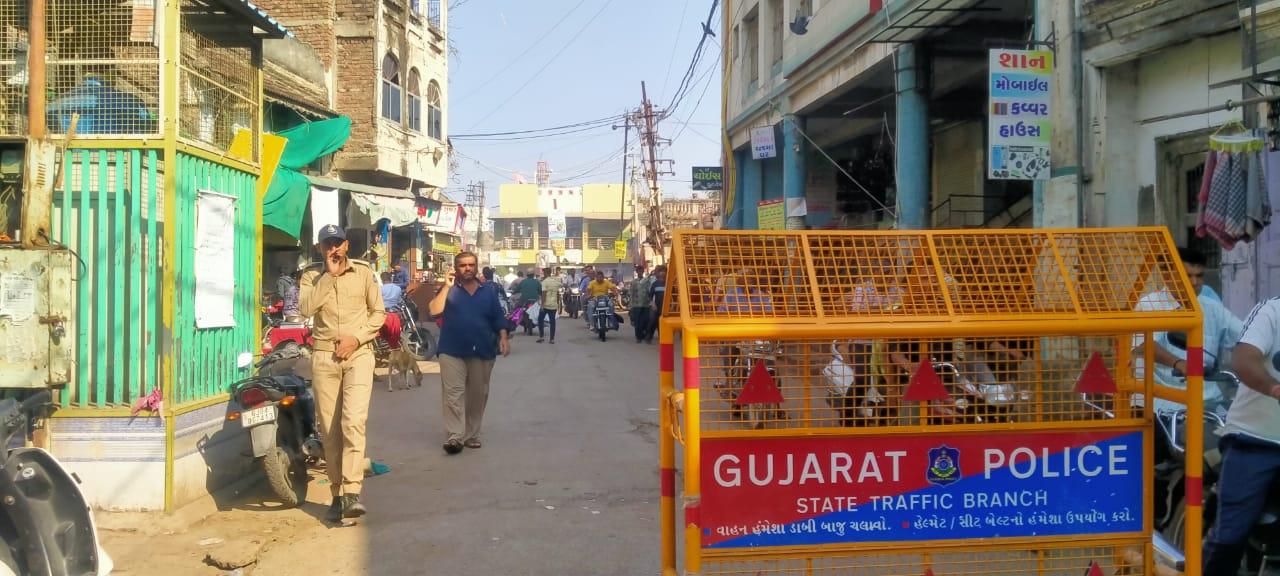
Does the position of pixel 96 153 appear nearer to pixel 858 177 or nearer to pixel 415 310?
pixel 415 310

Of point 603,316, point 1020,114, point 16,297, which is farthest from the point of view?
point 603,316

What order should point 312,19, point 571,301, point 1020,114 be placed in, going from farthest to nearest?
1. point 571,301
2. point 312,19
3. point 1020,114

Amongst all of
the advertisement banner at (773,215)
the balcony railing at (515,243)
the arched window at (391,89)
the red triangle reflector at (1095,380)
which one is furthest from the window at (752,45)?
the balcony railing at (515,243)

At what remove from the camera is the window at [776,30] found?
63.2 ft

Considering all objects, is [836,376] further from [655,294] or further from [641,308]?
[641,308]

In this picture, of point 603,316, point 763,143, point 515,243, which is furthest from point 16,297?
point 515,243

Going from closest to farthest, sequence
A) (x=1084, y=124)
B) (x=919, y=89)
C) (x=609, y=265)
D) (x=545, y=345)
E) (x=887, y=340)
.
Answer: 1. (x=887, y=340)
2. (x=1084, y=124)
3. (x=919, y=89)
4. (x=545, y=345)
5. (x=609, y=265)

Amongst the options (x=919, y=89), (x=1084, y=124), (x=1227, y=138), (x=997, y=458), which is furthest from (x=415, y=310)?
(x=997, y=458)

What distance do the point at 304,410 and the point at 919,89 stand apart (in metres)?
9.27

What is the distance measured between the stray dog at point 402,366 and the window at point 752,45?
11.0m

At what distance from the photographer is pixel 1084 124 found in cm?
866

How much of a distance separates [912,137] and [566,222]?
167 ft

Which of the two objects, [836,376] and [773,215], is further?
[773,215]

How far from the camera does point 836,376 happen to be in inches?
138
